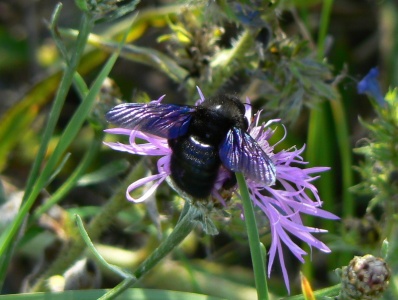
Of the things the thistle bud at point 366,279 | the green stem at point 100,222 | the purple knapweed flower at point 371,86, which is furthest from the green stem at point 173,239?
the purple knapweed flower at point 371,86

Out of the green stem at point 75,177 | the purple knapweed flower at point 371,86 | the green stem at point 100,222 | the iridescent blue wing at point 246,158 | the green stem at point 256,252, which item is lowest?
the green stem at point 100,222

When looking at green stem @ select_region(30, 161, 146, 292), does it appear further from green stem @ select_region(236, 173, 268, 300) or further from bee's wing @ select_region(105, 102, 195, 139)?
green stem @ select_region(236, 173, 268, 300)

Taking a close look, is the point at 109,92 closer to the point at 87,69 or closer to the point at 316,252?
the point at 87,69

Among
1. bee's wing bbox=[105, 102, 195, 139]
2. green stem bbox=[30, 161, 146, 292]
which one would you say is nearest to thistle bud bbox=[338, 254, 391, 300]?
bee's wing bbox=[105, 102, 195, 139]

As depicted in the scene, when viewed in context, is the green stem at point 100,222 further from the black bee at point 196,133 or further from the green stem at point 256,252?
the green stem at point 256,252

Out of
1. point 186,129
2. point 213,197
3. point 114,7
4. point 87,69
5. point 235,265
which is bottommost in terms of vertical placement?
point 235,265

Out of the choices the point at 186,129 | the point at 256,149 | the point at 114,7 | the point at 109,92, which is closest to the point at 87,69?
the point at 109,92
